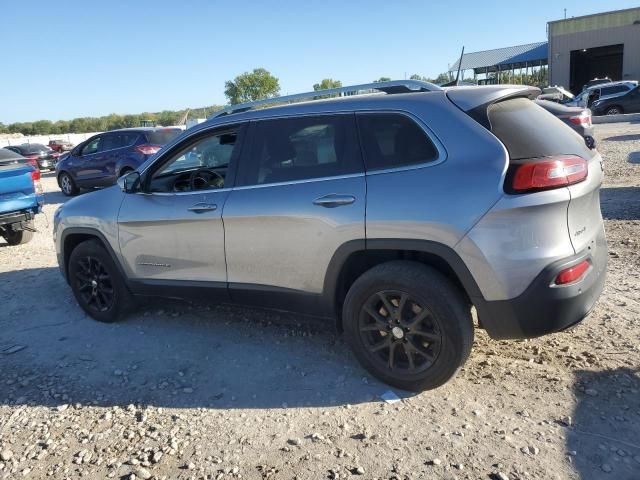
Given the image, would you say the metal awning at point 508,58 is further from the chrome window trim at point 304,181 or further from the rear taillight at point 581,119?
the chrome window trim at point 304,181

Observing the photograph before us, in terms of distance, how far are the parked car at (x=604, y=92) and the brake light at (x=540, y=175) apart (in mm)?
25698

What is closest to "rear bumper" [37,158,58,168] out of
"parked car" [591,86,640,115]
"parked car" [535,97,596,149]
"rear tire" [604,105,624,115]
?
"parked car" [535,97,596,149]

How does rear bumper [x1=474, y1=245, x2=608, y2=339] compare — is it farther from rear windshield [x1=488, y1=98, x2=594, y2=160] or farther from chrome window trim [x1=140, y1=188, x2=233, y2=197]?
chrome window trim [x1=140, y1=188, x2=233, y2=197]

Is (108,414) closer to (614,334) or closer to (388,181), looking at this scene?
(388,181)

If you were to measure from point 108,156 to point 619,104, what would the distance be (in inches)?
942

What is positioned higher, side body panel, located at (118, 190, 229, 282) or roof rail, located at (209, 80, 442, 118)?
roof rail, located at (209, 80, 442, 118)

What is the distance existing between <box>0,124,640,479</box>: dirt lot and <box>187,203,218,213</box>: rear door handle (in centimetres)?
109

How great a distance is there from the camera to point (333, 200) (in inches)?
133

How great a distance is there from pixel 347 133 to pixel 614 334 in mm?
2441

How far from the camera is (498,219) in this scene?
2871 mm

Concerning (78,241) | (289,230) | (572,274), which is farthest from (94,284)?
(572,274)

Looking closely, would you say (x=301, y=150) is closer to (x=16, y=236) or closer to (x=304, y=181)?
(x=304, y=181)

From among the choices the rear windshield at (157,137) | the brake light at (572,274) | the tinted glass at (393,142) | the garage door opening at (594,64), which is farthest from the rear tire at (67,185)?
the garage door opening at (594,64)

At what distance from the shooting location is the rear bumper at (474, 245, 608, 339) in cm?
290
